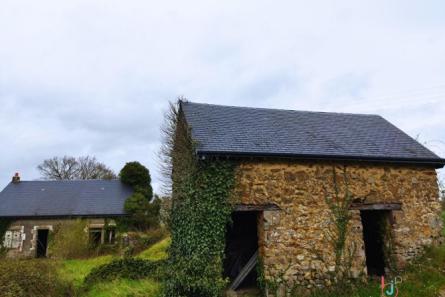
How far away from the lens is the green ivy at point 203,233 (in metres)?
6.59

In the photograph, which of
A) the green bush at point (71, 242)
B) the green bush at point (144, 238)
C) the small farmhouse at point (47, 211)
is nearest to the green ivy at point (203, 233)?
the green bush at point (144, 238)

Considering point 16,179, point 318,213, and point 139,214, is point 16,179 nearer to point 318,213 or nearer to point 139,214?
point 139,214

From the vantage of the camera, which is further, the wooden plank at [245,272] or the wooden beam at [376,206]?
the wooden beam at [376,206]

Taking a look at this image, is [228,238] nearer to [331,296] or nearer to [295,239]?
[295,239]

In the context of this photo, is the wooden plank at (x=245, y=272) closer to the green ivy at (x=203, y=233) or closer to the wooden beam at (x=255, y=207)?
the green ivy at (x=203, y=233)

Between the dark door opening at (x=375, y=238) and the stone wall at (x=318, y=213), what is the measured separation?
16.6 inches

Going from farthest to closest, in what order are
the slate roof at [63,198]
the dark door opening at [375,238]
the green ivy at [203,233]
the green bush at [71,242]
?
the slate roof at [63,198]
the green bush at [71,242]
the dark door opening at [375,238]
the green ivy at [203,233]

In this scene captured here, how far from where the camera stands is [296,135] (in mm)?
8852

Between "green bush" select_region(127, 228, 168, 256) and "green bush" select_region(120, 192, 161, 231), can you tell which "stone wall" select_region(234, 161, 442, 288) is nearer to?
"green bush" select_region(127, 228, 168, 256)

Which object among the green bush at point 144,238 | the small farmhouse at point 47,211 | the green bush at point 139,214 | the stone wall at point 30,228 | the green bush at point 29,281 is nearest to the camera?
the green bush at point 29,281

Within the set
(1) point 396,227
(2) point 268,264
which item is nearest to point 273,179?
(2) point 268,264

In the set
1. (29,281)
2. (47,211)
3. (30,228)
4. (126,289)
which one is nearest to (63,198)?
(47,211)

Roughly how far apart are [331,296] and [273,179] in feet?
9.29

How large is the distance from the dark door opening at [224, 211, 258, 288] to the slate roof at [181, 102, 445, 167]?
216cm
